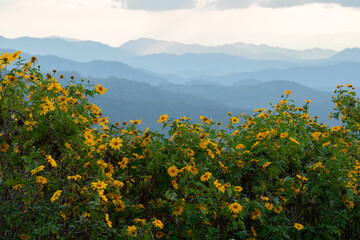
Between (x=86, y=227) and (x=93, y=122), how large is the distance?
1346 millimetres

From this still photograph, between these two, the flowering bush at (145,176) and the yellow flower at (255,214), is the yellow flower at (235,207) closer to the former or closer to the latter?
the flowering bush at (145,176)

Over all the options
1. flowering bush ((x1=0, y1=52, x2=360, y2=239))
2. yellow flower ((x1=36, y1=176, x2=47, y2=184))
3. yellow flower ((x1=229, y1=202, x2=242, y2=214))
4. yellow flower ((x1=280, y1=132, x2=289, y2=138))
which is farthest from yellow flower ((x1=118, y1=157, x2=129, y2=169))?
yellow flower ((x1=280, y1=132, x2=289, y2=138))

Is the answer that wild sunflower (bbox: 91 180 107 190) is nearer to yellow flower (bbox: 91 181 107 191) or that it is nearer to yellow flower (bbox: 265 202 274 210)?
yellow flower (bbox: 91 181 107 191)

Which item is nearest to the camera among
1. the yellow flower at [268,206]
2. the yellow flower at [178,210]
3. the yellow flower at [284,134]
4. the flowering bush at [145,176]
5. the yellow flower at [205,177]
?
the flowering bush at [145,176]

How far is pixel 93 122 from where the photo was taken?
13.5ft

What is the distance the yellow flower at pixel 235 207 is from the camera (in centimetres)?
339

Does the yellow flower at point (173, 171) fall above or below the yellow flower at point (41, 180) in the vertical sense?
below

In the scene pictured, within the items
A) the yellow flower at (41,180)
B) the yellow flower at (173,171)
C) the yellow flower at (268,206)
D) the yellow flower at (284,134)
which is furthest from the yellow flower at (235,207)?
the yellow flower at (41,180)

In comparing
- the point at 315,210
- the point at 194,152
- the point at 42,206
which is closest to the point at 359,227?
the point at 315,210

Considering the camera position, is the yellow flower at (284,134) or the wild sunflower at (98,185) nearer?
the wild sunflower at (98,185)

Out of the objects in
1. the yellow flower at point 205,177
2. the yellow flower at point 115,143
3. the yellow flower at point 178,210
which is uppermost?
the yellow flower at point 115,143

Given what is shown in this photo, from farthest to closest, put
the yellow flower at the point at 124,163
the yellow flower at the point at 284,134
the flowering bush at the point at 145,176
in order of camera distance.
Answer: the yellow flower at the point at 284,134
the yellow flower at the point at 124,163
the flowering bush at the point at 145,176

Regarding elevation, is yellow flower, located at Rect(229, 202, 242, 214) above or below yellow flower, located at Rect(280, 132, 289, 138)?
below

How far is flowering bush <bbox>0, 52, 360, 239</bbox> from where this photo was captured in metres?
3.03
